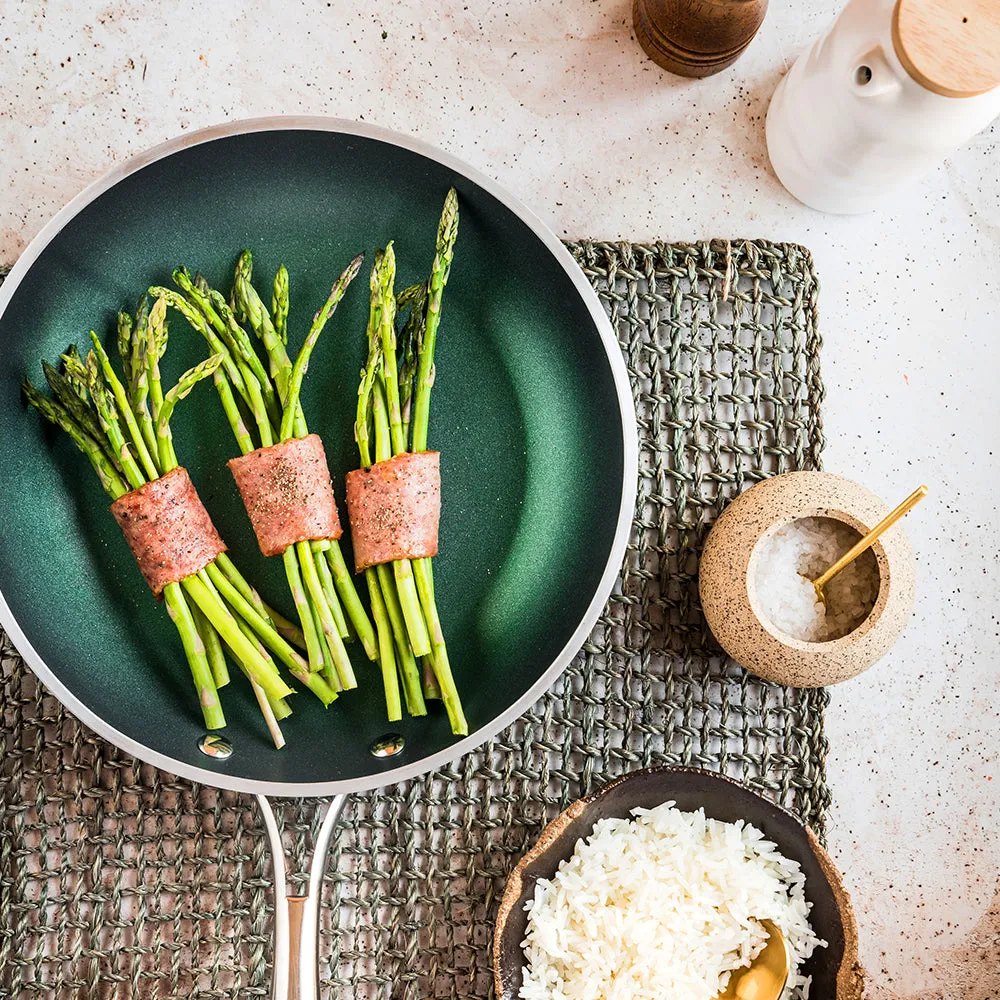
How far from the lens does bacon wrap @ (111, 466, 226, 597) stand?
1.03 m

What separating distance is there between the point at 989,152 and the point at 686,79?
0.44m

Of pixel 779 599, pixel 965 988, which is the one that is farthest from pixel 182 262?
pixel 965 988

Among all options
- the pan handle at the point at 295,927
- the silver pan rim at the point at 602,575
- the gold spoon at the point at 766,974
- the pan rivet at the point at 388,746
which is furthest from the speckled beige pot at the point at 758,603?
the pan handle at the point at 295,927

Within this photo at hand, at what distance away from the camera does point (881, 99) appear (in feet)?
3.19

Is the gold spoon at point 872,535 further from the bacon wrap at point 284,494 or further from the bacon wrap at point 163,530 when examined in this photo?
the bacon wrap at point 163,530

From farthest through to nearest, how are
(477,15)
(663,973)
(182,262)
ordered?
(477,15), (182,262), (663,973)

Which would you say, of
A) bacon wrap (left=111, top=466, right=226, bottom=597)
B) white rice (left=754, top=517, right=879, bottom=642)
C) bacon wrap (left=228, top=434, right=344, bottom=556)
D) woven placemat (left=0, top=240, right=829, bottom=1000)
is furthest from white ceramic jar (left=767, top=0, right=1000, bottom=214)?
bacon wrap (left=111, top=466, right=226, bottom=597)

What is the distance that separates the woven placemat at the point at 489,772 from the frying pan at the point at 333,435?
72mm

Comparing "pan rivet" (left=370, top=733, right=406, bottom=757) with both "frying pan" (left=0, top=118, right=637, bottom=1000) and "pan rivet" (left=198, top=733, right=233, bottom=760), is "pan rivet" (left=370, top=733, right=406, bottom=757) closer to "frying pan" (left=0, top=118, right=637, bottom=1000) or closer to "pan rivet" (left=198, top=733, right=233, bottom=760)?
"frying pan" (left=0, top=118, right=637, bottom=1000)

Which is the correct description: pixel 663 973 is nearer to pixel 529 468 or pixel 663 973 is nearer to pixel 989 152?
pixel 529 468

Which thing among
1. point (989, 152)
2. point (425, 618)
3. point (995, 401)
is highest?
point (989, 152)

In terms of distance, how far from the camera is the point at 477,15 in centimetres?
122

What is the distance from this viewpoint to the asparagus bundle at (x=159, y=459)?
1045 mm

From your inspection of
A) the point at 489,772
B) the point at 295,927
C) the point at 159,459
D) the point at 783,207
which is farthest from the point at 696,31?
the point at 295,927
